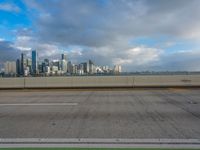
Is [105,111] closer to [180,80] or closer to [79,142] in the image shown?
[79,142]

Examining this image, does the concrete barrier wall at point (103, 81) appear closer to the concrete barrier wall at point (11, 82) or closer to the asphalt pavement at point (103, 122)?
the concrete barrier wall at point (11, 82)

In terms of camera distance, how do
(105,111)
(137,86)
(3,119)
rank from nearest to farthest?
1. (3,119)
2. (105,111)
3. (137,86)

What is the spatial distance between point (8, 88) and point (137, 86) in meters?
10.4

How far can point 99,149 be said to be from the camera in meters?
5.25

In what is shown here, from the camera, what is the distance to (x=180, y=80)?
19641 mm

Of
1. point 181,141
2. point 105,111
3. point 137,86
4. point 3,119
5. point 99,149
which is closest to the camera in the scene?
point 99,149

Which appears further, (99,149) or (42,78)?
(42,78)

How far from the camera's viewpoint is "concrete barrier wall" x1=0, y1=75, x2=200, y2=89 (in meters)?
19.6

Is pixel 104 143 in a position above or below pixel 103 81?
below

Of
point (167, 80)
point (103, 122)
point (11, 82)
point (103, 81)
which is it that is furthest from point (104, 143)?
point (11, 82)

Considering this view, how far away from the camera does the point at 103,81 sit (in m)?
20.2

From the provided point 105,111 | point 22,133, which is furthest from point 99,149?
point 105,111

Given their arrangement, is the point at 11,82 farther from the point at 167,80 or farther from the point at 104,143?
the point at 104,143

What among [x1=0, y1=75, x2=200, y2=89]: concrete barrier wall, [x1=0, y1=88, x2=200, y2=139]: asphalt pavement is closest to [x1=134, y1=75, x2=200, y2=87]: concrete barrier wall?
[x1=0, y1=75, x2=200, y2=89]: concrete barrier wall
